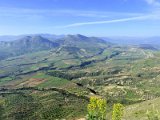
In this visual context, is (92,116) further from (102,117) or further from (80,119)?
(80,119)

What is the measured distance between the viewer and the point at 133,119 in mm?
135000

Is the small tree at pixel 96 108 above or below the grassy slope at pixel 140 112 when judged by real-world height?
above

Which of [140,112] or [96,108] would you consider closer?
[96,108]

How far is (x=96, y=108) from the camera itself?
106 metres

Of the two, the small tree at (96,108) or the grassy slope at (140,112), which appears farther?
the grassy slope at (140,112)

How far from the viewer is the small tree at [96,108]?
104 metres

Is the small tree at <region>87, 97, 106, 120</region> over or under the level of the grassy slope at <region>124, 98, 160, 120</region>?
over

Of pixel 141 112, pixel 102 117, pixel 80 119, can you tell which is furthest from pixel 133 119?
pixel 80 119

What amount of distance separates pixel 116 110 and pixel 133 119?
36851mm

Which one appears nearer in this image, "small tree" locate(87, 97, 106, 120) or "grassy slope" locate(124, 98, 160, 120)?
"small tree" locate(87, 97, 106, 120)

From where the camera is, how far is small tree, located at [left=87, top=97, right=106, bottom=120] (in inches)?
4080

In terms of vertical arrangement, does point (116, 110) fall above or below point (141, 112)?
above

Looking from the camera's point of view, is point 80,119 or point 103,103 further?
point 80,119

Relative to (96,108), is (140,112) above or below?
below
